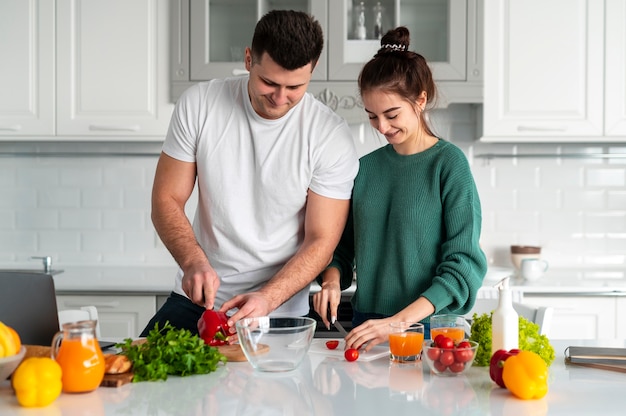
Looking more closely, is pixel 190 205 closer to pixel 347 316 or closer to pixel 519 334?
pixel 347 316

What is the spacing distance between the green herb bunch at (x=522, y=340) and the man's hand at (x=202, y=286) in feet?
2.19

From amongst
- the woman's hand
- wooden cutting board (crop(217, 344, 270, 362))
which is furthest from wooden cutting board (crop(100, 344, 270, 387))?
the woman's hand

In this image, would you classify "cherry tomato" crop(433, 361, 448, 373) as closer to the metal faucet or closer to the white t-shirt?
the white t-shirt

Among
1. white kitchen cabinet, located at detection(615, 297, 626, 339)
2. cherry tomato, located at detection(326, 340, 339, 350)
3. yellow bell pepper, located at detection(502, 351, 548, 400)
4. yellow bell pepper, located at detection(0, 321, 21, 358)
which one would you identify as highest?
yellow bell pepper, located at detection(0, 321, 21, 358)

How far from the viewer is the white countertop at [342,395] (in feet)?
4.75

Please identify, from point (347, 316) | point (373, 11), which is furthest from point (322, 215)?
point (373, 11)

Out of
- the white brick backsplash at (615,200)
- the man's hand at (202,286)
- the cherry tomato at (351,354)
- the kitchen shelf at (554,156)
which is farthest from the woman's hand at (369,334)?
the white brick backsplash at (615,200)

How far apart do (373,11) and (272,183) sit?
170 cm

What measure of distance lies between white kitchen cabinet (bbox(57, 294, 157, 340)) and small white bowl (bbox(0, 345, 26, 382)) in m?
1.94

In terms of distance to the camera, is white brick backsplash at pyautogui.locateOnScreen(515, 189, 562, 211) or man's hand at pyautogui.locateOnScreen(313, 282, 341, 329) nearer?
man's hand at pyautogui.locateOnScreen(313, 282, 341, 329)

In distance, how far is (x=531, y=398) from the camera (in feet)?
5.03

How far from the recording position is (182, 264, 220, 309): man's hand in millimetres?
1985

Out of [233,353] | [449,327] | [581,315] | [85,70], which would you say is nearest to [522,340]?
[449,327]

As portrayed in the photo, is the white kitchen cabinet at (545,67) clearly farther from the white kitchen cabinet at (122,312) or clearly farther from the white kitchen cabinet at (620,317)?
the white kitchen cabinet at (122,312)
